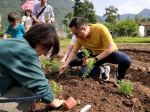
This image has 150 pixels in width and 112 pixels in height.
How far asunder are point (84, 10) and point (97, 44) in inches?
1960

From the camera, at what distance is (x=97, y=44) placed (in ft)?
14.0

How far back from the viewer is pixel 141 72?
Result: 5715mm

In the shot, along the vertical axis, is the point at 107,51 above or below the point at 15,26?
below

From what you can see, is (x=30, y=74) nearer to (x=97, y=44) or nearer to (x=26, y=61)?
(x=26, y=61)

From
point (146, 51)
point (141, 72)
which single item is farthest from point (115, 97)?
point (146, 51)

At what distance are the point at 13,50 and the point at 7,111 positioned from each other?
→ 638 millimetres

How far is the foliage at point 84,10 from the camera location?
51406mm

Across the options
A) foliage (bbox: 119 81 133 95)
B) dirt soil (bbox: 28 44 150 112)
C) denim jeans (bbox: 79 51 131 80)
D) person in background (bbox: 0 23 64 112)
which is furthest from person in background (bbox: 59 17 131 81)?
person in background (bbox: 0 23 64 112)

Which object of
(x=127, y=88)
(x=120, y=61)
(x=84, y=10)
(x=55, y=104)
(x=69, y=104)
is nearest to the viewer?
(x=55, y=104)

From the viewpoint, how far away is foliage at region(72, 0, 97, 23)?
51406 mm

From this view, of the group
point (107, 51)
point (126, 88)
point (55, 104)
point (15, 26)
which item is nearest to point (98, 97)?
point (126, 88)

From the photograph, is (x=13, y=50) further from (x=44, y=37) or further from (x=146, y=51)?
(x=146, y=51)

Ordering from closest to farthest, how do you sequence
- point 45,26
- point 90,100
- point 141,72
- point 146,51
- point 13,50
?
point 13,50, point 45,26, point 90,100, point 141,72, point 146,51

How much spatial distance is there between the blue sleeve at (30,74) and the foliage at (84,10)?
162ft
